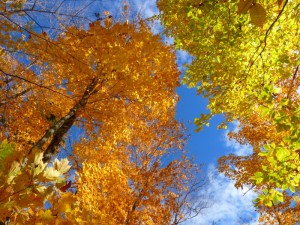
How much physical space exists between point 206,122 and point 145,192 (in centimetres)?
620

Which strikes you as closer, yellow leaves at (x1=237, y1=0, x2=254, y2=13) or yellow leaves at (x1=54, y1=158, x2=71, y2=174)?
yellow leaves at (x1=237, y1=0, x2=254, y2=13)

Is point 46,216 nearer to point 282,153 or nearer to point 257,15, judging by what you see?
point 257,15

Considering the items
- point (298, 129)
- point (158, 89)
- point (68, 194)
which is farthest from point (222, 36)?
point (158, 89)

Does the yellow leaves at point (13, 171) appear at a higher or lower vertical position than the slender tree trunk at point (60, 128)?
lower

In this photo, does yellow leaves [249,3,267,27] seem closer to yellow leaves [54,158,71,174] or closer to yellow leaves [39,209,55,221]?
yellow leaves [54,158,71,174]

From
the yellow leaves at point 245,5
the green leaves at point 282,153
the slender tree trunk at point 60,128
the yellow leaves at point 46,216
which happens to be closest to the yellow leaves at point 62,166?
the yellow leaves at point 46,216

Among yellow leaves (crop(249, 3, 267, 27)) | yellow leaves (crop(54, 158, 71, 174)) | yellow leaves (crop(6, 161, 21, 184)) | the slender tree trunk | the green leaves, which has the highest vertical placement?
the slender tree trunk

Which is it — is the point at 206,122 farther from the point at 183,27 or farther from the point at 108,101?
the point at 108,101

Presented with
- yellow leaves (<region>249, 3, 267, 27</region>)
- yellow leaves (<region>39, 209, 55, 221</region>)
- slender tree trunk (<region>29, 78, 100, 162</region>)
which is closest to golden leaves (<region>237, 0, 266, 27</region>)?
yellow leaves (<region>249, 3, 267, 27</region>)

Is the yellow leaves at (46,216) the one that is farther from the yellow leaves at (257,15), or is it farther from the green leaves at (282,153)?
the green leaves at (282,153)

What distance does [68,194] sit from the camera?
58.0 inches

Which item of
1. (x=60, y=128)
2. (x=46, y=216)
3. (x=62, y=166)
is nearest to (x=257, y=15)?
(x=62, y=166)

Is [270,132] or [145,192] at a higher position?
[270,132]

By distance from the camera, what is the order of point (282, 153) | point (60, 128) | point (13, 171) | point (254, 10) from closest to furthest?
point (254, 10) < point (13, 171) < point (282, 153) < point (60, 128)
